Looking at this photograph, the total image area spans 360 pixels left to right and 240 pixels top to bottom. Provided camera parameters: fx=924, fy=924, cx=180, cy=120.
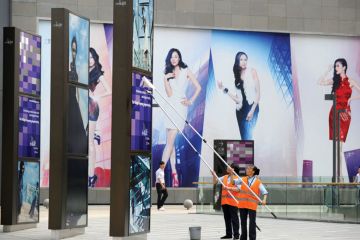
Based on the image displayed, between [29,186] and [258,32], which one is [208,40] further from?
[29,186]

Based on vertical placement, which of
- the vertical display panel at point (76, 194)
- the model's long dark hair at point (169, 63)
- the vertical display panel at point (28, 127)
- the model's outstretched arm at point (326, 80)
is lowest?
the vertical display panel at point (76, 194)

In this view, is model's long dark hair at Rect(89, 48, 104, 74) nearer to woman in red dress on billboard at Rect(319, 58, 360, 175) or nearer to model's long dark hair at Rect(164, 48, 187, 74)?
model's long dark hair at Rect(164, 48, 187, 74)

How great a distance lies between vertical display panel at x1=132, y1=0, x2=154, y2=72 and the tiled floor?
419 centimetres

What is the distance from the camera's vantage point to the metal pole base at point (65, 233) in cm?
2055

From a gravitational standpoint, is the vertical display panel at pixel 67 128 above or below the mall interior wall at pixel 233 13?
below

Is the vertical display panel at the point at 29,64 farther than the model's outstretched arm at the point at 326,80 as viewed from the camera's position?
No

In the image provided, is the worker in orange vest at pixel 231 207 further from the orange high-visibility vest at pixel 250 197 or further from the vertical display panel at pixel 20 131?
the vertical display panel at pixel 20 131

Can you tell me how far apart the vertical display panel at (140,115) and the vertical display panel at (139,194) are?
0.93 ft

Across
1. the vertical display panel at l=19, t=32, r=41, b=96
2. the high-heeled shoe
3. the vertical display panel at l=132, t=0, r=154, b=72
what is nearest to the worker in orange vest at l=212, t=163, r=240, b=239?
the vertical display panel at l=132, t=0, r=154, b=72

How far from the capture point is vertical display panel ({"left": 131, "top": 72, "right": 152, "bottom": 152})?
18.7 meters

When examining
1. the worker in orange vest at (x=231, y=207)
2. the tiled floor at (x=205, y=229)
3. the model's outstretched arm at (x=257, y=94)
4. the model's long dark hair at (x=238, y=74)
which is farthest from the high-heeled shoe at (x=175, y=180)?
the worker in orange vest at (x=231, y=207)

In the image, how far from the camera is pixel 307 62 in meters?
42.0

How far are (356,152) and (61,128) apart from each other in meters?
24.2

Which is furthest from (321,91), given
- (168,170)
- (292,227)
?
(292,227)
